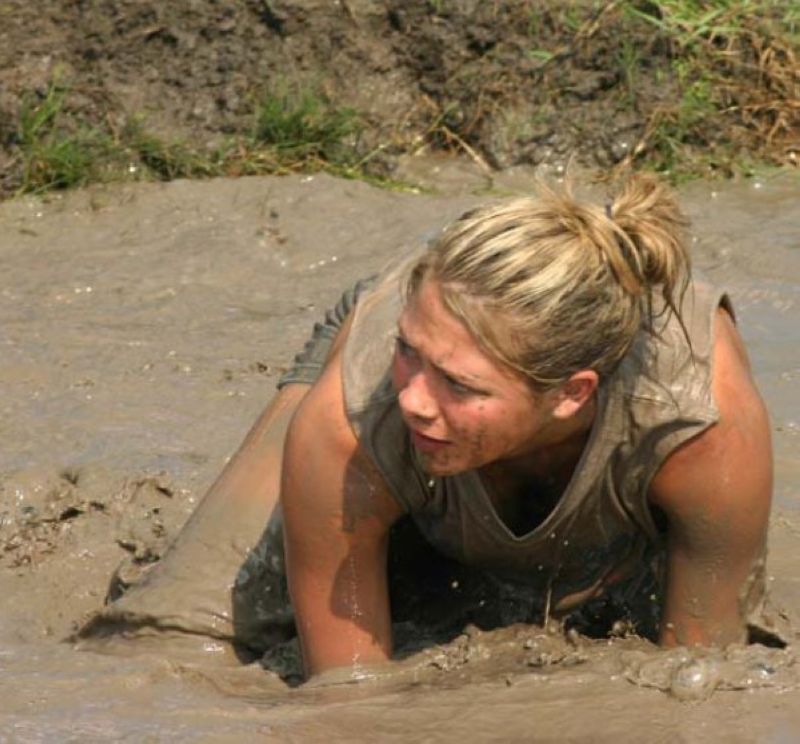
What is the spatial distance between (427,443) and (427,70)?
4024 mm

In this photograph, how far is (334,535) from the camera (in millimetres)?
3572

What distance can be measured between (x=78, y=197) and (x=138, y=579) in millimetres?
2687

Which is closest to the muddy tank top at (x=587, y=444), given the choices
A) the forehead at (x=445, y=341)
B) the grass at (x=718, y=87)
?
the forehead at (x=445, y=341)

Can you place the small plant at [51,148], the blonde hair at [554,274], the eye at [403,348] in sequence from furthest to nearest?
the small plant at [51,148] → the eye at [403,348] → the blonde hair at [554,274]

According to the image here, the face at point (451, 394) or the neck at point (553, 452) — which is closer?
the face at point (451, 394)

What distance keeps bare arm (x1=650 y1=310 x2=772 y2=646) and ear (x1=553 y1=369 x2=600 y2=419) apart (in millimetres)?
201

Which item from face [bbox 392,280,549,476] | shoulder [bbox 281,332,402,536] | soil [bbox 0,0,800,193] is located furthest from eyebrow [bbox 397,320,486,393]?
soil [bbox 0,0,800,193]

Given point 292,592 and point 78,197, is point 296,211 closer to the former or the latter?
point 78,197

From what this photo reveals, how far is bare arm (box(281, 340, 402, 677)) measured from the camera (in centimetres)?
349

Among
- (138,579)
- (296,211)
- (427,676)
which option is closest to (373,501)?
(427,676)

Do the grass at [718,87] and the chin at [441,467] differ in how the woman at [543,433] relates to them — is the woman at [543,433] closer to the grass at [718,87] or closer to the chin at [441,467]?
the chin at [441,467]

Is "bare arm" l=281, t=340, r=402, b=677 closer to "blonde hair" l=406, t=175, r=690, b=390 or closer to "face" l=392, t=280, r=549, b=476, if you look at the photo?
"face" l=392, t=280, r=549, b=476

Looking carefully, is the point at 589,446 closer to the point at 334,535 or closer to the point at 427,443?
the point at 427,443

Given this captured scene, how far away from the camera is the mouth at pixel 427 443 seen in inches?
131
